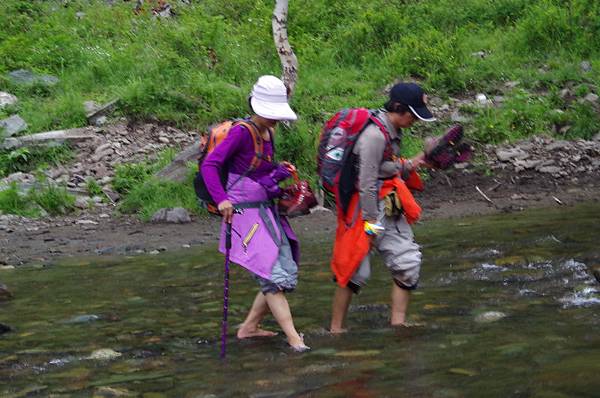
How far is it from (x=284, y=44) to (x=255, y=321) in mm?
7993

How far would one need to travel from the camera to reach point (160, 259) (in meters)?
10.8

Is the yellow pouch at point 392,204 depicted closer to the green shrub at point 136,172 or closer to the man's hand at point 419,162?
the man's hand at point 419,162

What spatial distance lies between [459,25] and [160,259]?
10293 mm

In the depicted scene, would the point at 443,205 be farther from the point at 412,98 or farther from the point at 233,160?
the point at 233,160

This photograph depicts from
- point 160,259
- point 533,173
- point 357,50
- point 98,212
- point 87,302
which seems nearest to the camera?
point 87,302

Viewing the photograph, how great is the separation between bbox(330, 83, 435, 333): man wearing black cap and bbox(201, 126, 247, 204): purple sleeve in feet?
2.58

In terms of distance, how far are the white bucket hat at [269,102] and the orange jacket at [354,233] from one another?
0.79 metres

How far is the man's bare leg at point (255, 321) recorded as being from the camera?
7086mm

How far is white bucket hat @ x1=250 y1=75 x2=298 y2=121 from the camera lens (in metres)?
6.53

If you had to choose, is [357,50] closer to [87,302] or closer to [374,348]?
[87,302]

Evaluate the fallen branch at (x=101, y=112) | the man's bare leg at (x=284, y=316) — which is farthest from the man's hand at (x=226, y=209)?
the fallen branch at (x=101, y=112)

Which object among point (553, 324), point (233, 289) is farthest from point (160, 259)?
point (553, 324)

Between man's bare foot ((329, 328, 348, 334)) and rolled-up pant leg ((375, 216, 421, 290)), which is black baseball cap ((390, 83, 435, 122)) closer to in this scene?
rolled-up pant leg ((375, 216, 421, 290))

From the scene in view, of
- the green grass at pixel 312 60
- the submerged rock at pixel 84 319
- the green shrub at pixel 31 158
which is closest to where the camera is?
the submerged rock at pixel 84 319
